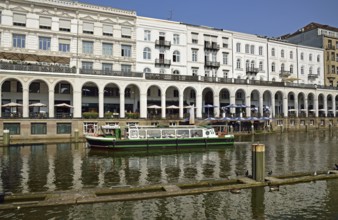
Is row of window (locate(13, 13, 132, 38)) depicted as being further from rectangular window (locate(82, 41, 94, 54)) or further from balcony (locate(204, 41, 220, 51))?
balcony (locate(204, 41, 220, 51))

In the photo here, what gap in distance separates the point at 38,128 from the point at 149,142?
1946 centimetres

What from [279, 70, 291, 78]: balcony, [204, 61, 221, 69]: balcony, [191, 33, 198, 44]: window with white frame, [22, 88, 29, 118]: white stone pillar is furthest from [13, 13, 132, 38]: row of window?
[279, 70, 291, 78]: balcony

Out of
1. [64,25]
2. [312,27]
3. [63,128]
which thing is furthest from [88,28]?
[312,27]

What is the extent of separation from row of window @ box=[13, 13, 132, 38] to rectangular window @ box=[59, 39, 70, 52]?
6.10 ft

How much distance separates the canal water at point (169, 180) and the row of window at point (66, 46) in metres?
23.3

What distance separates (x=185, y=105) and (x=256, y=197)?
4486cm

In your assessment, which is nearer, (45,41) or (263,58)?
(45,41)

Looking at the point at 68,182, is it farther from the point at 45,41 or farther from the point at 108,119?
the point at 45,41

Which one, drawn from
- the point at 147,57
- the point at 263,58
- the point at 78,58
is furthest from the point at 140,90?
the point at 263,58

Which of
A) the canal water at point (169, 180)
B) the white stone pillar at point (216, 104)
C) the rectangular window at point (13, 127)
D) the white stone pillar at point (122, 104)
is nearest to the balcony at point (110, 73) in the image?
the white stone pillar at point (122, 104)

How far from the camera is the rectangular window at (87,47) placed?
51.8 metres

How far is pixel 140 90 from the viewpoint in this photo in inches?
2073

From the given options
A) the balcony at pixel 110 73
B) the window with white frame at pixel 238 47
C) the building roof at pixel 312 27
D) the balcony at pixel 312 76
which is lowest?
the balcony at pixel 110 73

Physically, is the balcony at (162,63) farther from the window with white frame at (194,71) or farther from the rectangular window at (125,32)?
the rectangular window at (125,32)
